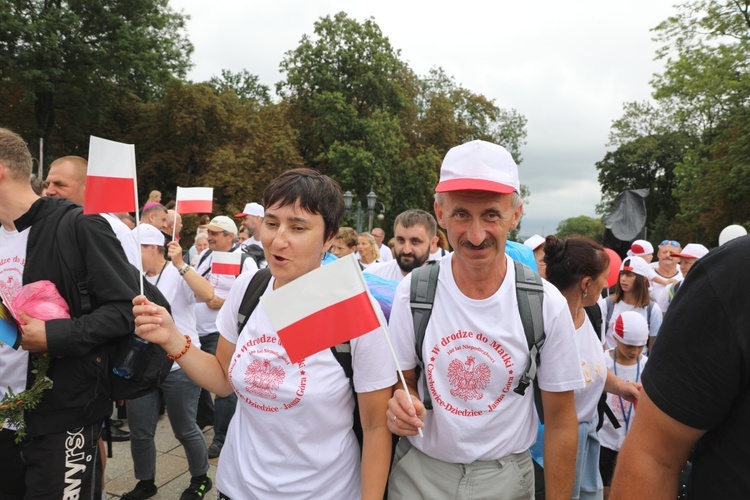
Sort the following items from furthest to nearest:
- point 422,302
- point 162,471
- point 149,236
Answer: point 162,471 → point 149,236 → point 422,302

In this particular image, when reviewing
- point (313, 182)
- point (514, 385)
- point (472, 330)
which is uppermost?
point (313, 182)

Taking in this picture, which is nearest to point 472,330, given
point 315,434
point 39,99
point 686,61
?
point 315,434

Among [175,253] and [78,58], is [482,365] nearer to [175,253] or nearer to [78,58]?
[175,253]

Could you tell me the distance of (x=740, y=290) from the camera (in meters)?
1.03

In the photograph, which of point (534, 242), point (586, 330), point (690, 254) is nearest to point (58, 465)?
point (586, 330)

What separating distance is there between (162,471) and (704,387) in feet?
14.6

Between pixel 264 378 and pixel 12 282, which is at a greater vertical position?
pixel 12 282

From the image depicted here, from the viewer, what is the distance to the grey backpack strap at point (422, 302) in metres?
1.89

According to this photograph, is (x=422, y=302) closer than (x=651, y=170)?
Yes

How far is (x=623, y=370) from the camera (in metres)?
3.86

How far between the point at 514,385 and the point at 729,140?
2674 cm

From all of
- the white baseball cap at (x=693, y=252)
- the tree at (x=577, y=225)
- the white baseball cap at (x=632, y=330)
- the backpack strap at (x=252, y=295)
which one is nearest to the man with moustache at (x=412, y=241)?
the white baseball cap at (x=632, y=330)

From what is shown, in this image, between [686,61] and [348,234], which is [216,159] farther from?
[686,61]

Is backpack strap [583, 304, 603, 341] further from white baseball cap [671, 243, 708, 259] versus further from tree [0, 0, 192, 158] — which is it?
tree [0, 0, 192, 158]
